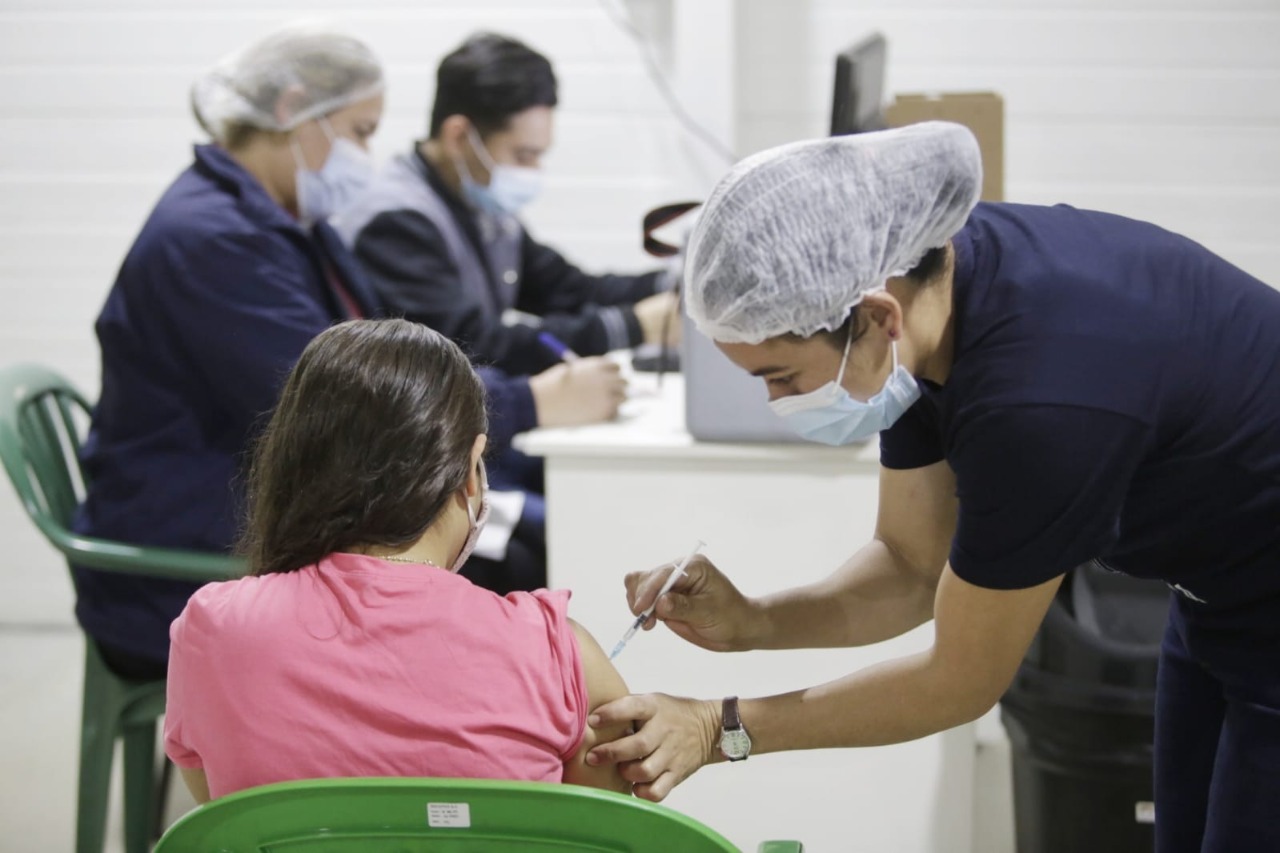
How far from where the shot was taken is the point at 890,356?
117 centimetres

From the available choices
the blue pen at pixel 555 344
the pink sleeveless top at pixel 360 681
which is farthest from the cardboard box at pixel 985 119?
the pink sleeveless top at pixel 360 681

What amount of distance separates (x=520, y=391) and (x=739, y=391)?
0.38 m

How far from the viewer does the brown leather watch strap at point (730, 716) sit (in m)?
1.28

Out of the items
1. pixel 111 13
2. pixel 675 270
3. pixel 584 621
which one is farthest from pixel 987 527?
pixel 111 13

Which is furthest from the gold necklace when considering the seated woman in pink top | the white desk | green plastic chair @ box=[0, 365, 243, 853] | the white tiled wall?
the white tiled wall

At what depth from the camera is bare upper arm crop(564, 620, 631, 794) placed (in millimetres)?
1180

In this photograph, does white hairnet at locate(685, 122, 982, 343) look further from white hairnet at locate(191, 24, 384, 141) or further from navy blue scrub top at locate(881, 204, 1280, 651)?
white hairnet at locate(191, 24, 384, 141)

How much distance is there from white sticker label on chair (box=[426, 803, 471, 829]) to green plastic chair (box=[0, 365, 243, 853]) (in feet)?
3.25

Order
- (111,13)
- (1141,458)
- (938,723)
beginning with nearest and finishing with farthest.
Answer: (1141,458)
(938,723)
(111,13)

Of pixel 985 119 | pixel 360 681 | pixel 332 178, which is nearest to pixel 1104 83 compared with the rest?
pixel 985 119

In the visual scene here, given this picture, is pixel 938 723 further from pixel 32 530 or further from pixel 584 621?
pixel 32 530

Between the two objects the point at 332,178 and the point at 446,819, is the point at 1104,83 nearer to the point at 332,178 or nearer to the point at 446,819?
the point at 332,178

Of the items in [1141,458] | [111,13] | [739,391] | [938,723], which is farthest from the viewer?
[111,13]

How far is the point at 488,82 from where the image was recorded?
273cm
